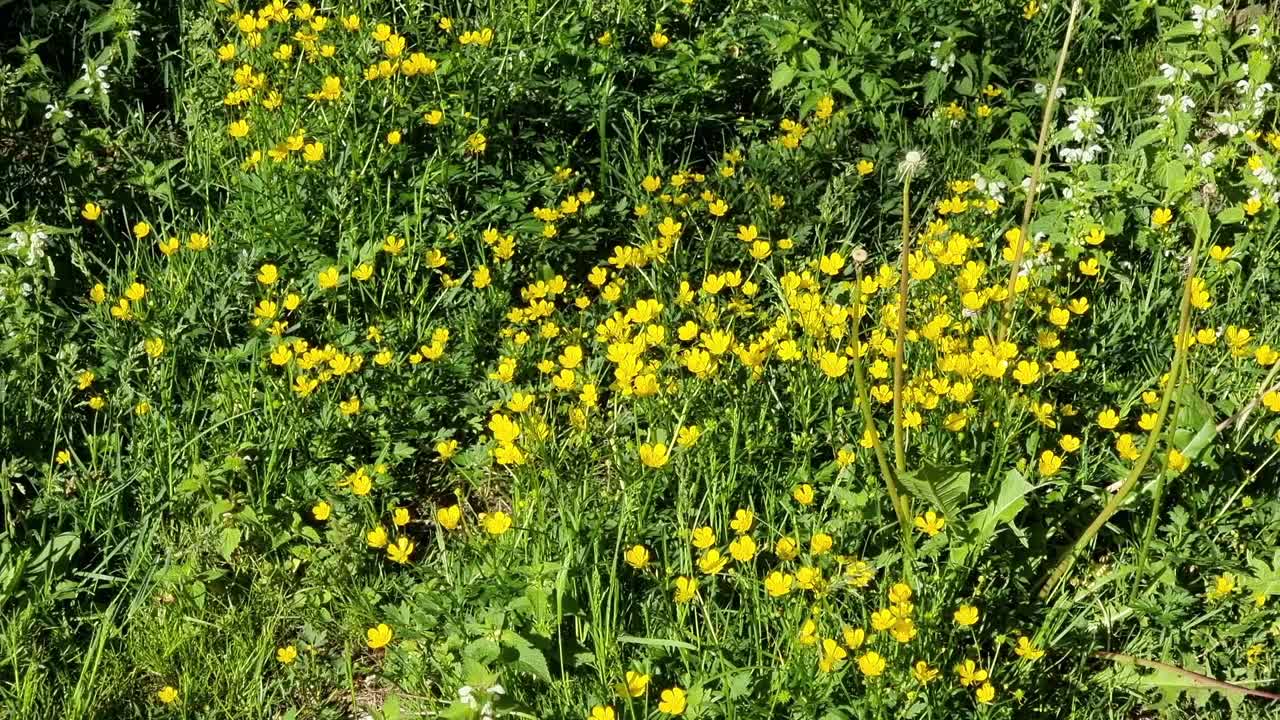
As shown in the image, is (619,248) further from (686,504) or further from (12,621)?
(12,621)

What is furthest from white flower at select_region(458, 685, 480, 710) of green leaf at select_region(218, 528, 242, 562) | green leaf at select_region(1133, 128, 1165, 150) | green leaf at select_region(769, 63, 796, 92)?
green leaf at select_region(1133, 128, 1165, 150)

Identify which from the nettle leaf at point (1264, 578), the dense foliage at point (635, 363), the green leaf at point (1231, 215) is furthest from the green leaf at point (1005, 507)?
the green leaf at point (1231, 215)

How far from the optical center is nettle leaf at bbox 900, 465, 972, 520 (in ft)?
8.20

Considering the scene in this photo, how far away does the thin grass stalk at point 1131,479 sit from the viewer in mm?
2322

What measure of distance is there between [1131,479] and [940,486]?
0.35 metres

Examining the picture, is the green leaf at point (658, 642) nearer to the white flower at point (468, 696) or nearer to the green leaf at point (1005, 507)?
the white flower at point (468, 696)

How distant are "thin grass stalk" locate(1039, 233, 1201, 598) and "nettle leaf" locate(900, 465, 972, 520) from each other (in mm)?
283

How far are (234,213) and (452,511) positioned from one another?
1353mm

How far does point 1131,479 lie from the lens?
2469 mm

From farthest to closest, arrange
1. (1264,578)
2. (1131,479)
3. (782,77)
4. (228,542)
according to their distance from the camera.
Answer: (782,77)
(228,542)
(1264,578)
(1131,479)

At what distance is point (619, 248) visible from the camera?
11.0ft

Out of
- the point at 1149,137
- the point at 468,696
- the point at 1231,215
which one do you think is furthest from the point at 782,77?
the point at 468,696

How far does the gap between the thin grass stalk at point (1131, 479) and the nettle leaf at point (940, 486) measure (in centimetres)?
28

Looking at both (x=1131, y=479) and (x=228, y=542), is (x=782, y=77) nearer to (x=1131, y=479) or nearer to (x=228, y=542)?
(x=1131, y=479)
